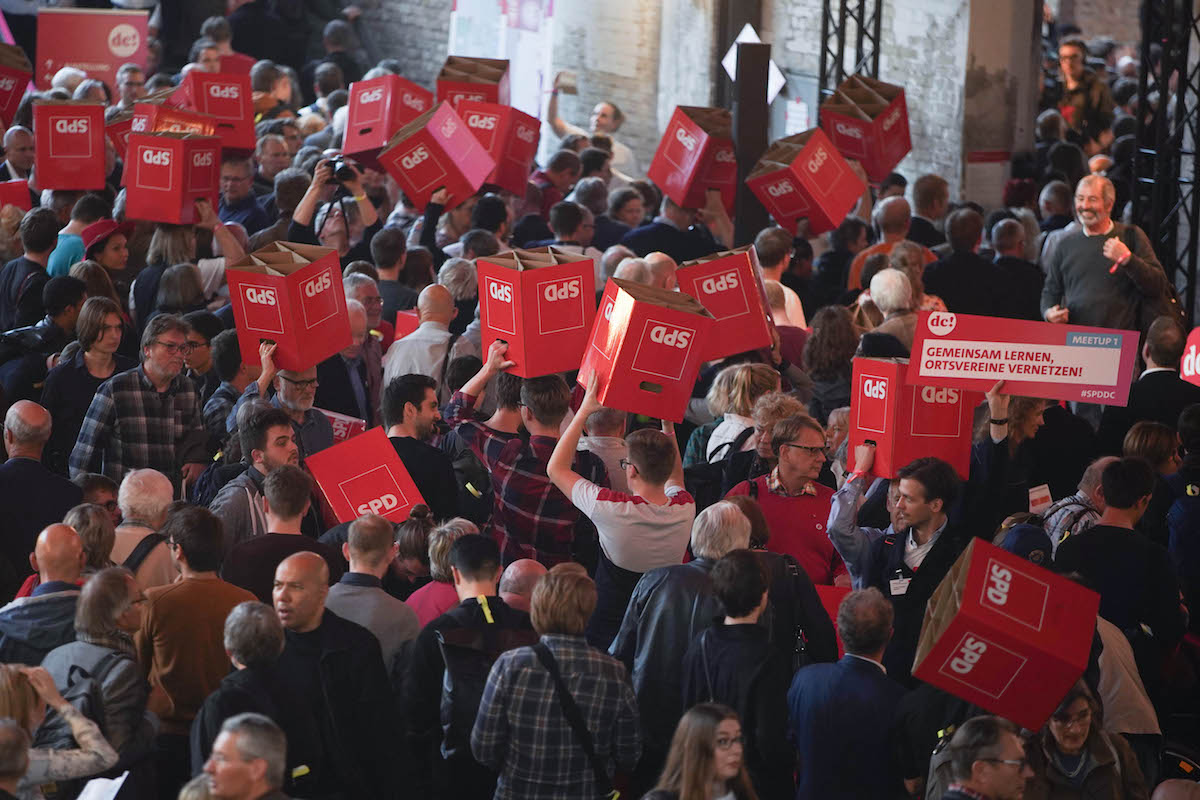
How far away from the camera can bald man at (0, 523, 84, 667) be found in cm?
484

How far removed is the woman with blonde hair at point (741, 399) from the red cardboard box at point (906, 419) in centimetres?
58

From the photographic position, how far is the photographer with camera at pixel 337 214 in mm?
9109

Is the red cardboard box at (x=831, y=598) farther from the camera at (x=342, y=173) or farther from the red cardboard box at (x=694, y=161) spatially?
the red cardboard box at (x=694, y=161)

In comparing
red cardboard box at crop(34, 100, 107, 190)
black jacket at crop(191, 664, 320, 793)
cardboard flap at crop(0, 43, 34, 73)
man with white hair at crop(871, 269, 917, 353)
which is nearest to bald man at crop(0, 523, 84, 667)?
black jacket at crop(191, 664, 320, 793)

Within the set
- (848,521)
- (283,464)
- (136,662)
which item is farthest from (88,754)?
(848,521)

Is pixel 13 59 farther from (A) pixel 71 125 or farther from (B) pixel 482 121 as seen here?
(B) pixel 482 121

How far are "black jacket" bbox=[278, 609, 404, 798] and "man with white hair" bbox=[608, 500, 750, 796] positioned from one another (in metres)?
0.87

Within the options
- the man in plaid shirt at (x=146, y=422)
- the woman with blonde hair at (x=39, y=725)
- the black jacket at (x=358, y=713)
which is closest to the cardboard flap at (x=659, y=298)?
the black jacket at (x=358, y=713)

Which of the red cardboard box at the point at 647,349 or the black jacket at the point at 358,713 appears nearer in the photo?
the black jacket at the point at 358,713

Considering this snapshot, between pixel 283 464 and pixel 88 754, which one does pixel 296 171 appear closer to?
pixel 283 464

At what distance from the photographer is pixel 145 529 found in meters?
5.64

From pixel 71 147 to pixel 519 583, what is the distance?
5.37m

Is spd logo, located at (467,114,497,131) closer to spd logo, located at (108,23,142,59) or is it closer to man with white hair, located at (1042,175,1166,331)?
man with white hair, located at (1042,175,1166,331)

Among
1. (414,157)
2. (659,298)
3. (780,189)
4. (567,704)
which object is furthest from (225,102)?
(567,704)
